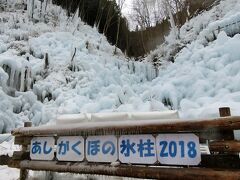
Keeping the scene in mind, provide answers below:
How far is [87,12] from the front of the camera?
20.5 metres

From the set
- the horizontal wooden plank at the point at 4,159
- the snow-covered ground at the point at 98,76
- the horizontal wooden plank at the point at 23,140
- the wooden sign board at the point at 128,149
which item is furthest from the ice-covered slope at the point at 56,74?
the wooden sign board at the point at 128,149

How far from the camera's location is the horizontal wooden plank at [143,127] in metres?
2.67

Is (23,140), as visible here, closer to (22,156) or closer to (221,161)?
(22,156)

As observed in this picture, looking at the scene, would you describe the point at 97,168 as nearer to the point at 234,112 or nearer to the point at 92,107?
the point at 234,112

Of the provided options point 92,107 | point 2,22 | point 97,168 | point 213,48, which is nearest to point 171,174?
point 97,168

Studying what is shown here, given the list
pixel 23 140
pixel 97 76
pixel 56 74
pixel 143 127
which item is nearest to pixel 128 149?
pixel 143 127

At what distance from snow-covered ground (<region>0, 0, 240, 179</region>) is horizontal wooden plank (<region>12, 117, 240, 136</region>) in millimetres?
4011

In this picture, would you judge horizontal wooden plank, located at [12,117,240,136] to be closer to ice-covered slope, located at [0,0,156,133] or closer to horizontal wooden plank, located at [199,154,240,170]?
horizontal wooden plank, located at [199,154,240,170]

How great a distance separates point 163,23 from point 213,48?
11.6m

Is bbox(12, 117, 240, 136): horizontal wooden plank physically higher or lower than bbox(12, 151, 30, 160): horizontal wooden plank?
higher

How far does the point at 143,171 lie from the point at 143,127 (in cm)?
47

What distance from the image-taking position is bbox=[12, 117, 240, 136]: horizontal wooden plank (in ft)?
8.75

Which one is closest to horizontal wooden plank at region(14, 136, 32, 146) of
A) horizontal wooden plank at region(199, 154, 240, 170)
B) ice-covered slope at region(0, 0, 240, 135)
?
horizontal wooden plank at region(199, 154, 240, 170)

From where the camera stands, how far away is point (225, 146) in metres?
2.64
